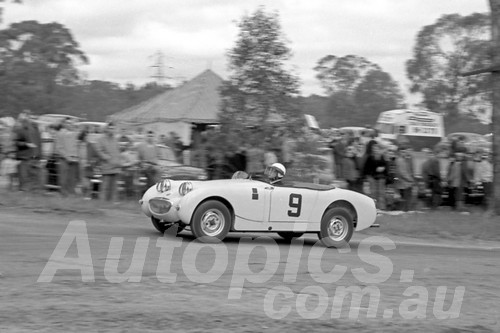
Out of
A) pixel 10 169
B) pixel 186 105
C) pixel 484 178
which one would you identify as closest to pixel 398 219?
pixel 484 178

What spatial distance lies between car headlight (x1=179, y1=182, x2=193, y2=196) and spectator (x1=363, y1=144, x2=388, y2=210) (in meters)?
7.65

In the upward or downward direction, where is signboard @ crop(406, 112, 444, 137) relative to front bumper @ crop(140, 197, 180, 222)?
upward

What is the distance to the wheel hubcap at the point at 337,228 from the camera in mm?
13391

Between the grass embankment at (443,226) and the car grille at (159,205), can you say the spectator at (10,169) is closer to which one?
the car grille at (159,205)

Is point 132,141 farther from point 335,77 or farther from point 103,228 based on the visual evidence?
point 335,77

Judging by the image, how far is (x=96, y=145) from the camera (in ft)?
57.6

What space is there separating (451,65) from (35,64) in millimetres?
26942

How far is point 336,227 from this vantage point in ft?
44.1

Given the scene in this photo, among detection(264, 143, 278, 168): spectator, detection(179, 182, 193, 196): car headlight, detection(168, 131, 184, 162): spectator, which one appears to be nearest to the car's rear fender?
detection(179, 182, 193, 196): car headlight

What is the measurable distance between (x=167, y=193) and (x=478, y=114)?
145 feet

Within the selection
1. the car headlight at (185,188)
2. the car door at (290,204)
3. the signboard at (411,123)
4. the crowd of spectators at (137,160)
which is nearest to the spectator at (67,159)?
the crowd of spectators at (137,160)

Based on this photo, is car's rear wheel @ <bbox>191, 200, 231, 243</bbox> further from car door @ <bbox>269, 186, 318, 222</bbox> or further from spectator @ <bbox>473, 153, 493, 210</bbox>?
spectator @ <bbox>473, 153, 493, 210</bbox>

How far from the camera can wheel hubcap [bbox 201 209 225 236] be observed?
1252 cm

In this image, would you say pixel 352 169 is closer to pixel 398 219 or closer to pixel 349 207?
pixel 398 219
